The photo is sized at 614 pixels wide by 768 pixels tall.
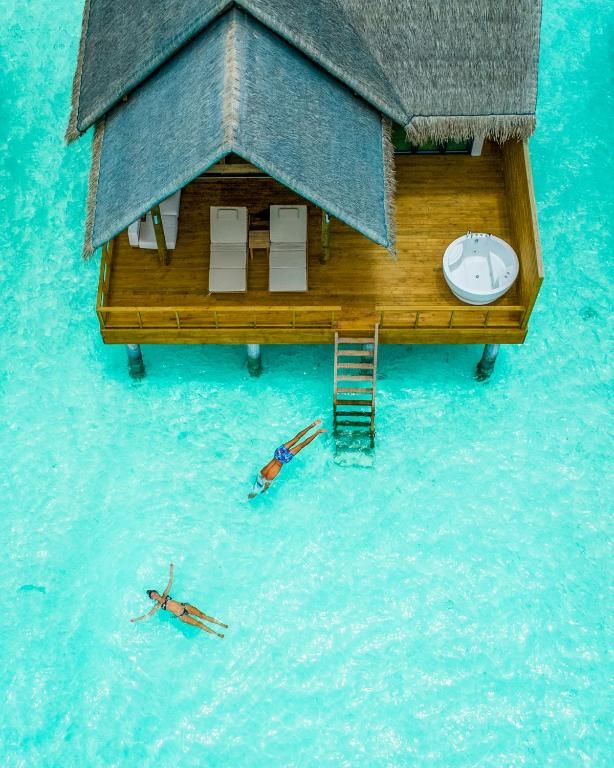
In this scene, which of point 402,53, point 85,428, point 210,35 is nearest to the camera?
point 210,35

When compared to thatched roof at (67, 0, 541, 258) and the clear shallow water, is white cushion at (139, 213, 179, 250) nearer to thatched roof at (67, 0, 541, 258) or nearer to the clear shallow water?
thatched roof at (67, 0, 541, 258)

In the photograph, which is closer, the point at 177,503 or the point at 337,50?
the point at 337,50

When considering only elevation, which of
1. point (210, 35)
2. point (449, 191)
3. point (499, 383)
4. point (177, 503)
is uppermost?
point (210, 35)

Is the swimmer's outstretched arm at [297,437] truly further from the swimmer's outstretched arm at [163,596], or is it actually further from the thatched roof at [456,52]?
the thatched roof at [456,52]

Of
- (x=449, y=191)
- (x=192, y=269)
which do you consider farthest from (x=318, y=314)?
(x=449, y=191)

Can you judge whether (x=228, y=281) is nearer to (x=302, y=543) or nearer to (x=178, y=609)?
(x=302, y=543)

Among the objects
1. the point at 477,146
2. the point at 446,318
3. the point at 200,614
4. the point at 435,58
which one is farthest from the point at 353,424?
the point at 435,58

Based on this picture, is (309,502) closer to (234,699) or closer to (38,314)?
(234,699)
